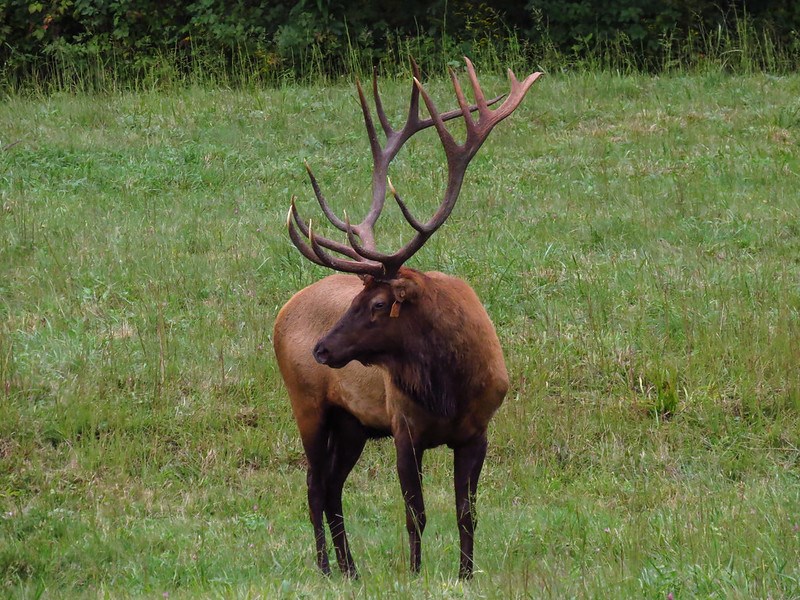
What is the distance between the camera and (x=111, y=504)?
25.8ft

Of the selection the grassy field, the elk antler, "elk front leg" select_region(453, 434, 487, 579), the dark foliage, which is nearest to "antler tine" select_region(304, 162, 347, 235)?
the elk antler

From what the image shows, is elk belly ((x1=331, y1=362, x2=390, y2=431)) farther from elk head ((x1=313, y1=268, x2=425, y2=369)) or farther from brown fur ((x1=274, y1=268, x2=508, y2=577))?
elk head ((x1=313, y1=268, x2=425, y2=369))

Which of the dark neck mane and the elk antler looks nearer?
the dark neck mane

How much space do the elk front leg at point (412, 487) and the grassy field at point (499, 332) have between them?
108mm

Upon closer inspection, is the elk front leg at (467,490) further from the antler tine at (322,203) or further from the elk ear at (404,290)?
the antler tine at (322,203)

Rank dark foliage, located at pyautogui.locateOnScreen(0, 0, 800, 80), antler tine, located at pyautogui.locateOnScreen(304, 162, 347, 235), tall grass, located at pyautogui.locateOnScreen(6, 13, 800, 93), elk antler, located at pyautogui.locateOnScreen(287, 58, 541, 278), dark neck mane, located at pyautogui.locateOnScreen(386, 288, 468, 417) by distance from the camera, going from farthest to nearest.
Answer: dark foliage, located at pyautogui.locateOnScreen(0, 0, 800, 80) → tall grass, located at pyautogui.locateOnScreen(6, 13, 800, 93) → antler tine, located at pyautogui.locateOnScreen(304, 162, 347, 235) → elk antler, located at pyautogui.locateOnScreen(287, 58, 541, 278) → dark neck mane, located at pyautogui.locateOnScreen(386, 288, 468, 417)

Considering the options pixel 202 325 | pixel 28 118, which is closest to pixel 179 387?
pixel 202 325

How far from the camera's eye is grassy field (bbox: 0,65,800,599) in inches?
249

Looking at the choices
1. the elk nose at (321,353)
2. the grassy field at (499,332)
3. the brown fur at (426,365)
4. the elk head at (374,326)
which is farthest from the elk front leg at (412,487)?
the elk nose at (321,353)

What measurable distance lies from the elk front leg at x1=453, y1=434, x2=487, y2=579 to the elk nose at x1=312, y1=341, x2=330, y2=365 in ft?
2.61

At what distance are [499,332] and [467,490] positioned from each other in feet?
11.3

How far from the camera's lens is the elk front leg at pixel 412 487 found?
616cm

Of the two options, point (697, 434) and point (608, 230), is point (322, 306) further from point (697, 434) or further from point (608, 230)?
point (608, 230)

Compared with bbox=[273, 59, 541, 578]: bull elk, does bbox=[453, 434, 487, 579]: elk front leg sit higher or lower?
lower
